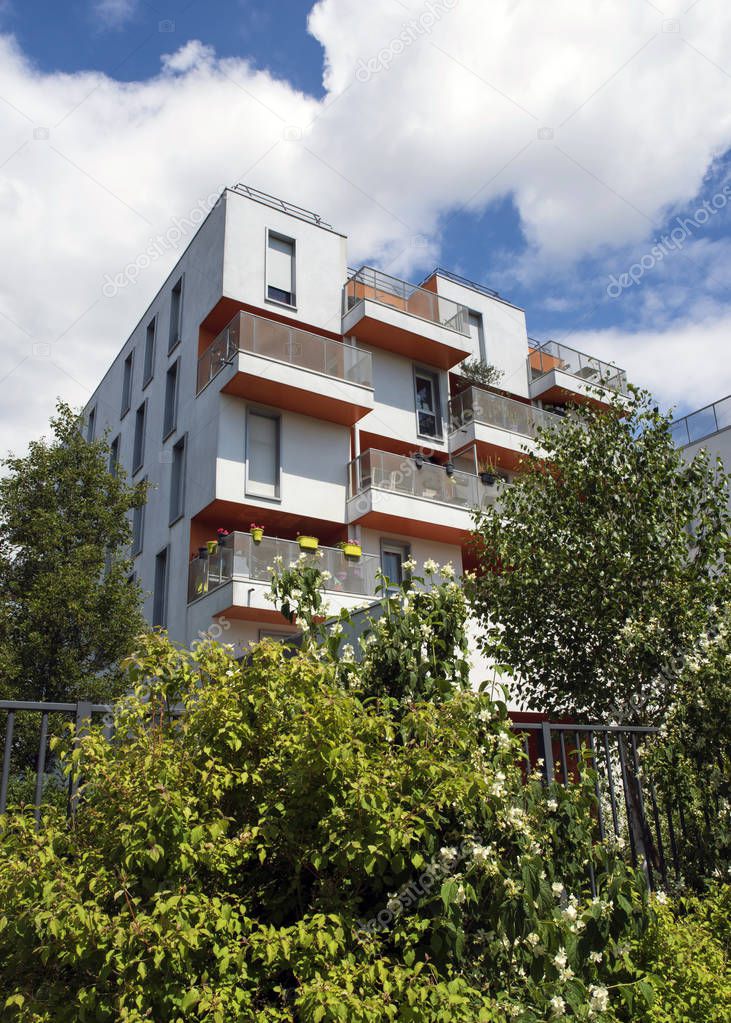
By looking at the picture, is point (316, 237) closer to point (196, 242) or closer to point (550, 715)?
point (196, 242)

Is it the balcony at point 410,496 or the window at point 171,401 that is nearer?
the balcony at point 410,496

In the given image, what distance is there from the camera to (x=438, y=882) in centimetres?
411

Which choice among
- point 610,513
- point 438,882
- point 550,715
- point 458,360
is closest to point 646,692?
point 550,715

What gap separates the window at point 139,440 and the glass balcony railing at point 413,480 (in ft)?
25.5

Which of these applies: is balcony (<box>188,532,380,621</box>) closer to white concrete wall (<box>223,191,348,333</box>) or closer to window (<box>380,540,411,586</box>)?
window (<box>380,540,411,586</box>)

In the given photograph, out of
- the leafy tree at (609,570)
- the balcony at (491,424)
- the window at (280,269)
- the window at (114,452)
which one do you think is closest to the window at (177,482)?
the window at (280,269)

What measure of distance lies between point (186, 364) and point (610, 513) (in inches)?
587

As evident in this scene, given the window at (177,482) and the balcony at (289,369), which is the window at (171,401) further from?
the balcony at (289,369)

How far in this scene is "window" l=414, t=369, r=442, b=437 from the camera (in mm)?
25359

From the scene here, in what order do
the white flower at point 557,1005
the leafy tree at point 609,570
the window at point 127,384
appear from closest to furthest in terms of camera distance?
the white flower at point 557,1005 → the leafy tree at point 609,570 → the window at point 127,384

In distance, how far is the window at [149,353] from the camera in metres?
27.2

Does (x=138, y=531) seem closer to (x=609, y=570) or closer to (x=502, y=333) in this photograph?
(x=502, y=333)

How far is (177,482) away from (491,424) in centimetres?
950

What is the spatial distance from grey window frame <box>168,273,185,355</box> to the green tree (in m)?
6.09
